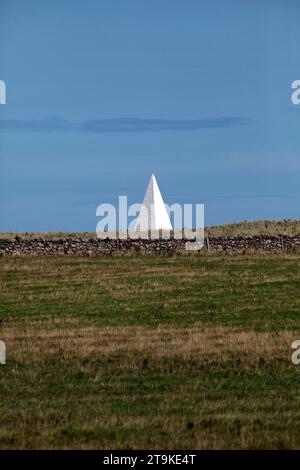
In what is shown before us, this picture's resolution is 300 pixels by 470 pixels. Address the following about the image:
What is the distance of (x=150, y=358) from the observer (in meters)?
23.3

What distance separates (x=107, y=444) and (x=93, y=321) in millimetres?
19174

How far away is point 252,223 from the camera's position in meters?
89.5

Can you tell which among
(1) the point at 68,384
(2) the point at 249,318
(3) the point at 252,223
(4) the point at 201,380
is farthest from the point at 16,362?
(3) the point at 252,223

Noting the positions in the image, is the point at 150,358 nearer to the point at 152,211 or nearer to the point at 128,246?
the point at 128,246

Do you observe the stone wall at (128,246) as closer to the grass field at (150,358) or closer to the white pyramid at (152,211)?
the grass field at (150,358)

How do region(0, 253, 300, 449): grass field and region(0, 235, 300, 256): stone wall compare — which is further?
region(0, 235, 300, 256): stone wall

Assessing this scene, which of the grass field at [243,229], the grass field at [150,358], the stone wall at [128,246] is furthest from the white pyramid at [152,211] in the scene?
the grass field at [150,358]

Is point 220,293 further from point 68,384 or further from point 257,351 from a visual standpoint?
point 68,384

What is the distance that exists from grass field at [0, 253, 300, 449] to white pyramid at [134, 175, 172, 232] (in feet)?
121

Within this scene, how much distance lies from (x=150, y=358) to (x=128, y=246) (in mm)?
36384


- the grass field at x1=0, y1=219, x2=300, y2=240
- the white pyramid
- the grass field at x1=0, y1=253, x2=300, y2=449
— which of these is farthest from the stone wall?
the white pyramid

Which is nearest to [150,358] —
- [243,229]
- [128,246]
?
[128,246]

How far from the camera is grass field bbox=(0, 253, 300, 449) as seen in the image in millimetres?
14719

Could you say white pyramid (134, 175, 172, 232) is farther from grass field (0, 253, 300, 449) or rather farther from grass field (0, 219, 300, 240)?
grass field (0, 253, 300, 449)
